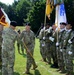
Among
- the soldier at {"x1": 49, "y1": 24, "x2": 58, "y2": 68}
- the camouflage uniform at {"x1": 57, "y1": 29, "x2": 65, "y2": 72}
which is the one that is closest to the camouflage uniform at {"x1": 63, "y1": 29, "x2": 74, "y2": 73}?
the camouflage uniform at {"x1": 57, "y1": 29, "x2": 65, "y2": 72}

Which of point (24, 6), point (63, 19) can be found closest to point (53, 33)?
point (63, 19)

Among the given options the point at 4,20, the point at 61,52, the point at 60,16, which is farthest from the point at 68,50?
the point at 60,16

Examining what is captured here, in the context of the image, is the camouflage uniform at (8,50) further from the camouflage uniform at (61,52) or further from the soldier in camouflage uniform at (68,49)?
the camouflage uniform at (61,52)

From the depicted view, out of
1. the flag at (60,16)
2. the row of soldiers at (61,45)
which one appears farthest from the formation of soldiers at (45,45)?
the flag at (60,16)

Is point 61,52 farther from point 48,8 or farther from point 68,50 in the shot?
point 48,8

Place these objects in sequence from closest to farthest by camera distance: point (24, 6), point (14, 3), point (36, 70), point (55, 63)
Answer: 1. point (36, 70)
2. point (55, 63)
3. point (24, 6)
4. point (14, 3)

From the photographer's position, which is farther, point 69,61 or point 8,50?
point 69,61

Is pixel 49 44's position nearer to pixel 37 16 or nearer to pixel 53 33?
pixel 53 33

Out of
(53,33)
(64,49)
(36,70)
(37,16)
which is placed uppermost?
(37,16)

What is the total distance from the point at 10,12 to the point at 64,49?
7589 centimetres

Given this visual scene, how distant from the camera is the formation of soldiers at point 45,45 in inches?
396

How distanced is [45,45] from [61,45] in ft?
10.7

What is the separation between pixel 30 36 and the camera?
12.2 meters

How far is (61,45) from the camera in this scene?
1194cm
